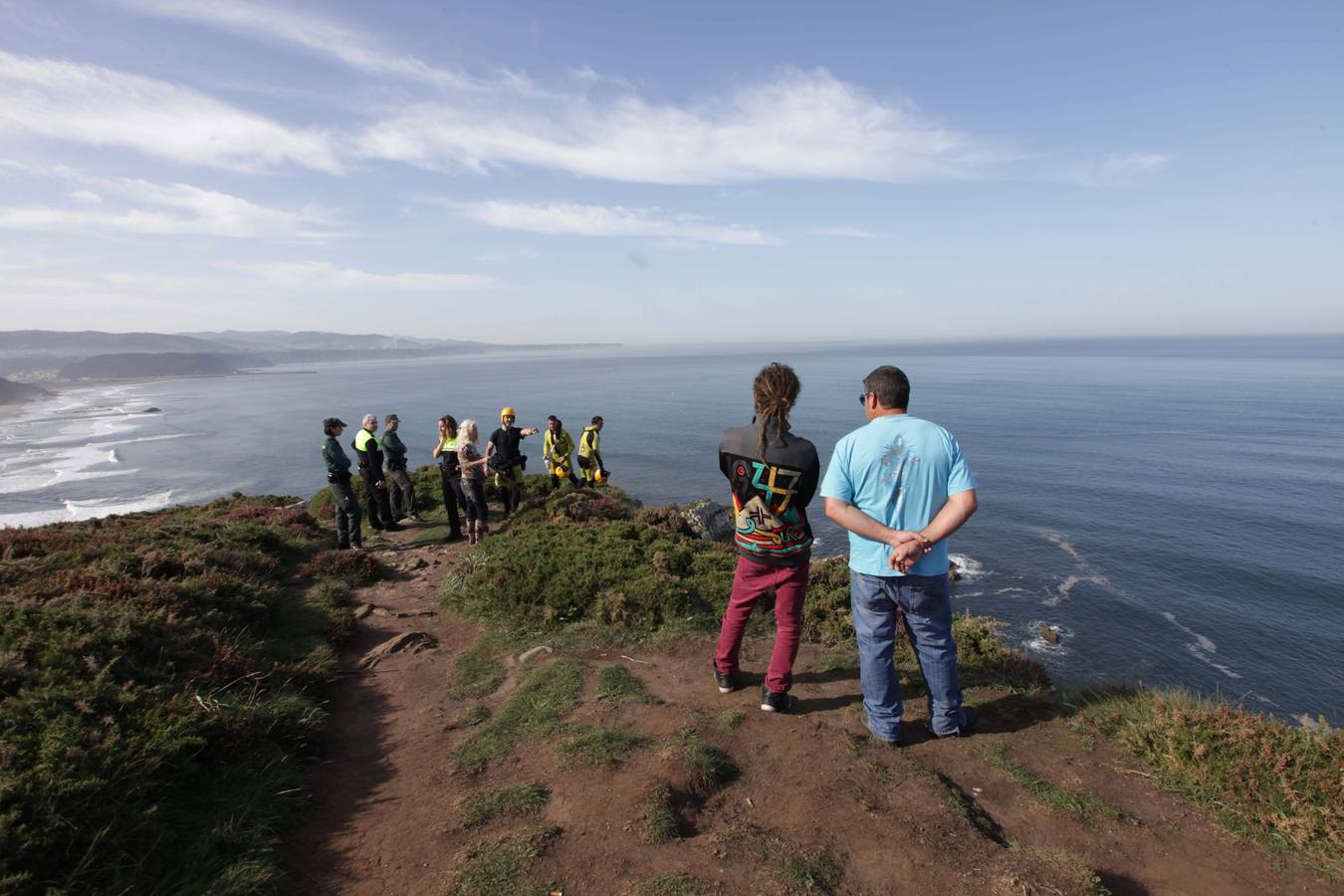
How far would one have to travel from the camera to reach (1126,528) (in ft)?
107

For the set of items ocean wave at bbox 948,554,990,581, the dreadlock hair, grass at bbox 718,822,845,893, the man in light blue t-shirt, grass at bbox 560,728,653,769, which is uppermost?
the dreadlock hair

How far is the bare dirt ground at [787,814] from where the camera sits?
3.72 m

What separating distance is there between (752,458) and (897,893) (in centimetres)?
315

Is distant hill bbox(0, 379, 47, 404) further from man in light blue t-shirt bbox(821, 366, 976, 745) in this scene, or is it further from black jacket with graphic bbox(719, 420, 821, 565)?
man in light blue t-shirt bbox(821, 366, 976, 745)

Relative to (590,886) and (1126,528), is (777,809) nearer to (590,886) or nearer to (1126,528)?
(590,886)

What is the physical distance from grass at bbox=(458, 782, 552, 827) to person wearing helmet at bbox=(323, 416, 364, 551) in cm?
882

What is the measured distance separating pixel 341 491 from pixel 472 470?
2.85m

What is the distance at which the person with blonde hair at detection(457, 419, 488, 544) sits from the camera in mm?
11586

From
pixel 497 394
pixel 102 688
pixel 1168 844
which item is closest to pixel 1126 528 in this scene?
pixel 1168 844

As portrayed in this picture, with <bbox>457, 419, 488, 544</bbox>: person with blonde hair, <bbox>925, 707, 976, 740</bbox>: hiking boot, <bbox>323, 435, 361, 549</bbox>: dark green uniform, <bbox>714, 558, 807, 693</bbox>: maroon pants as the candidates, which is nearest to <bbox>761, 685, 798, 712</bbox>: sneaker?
<bbox>714, 558, 807, 693</bbox>: maroon pants

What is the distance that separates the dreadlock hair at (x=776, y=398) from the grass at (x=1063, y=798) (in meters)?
3.28

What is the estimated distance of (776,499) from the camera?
5.15 metres

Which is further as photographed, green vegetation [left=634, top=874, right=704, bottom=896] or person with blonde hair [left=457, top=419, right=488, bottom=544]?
person with blonde hair [left=457, top=419, right=488, bottom=544]

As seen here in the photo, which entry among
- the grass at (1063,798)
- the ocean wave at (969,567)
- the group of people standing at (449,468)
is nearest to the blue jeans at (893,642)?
the grass at (1063,798)
